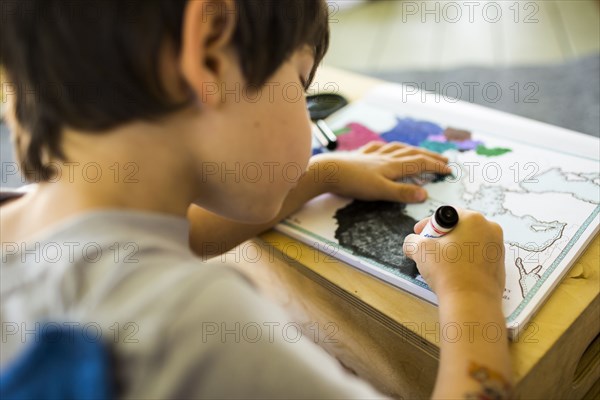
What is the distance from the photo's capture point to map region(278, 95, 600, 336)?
0.55m

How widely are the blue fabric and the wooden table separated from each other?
0.29 meters

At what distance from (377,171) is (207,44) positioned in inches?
13.4

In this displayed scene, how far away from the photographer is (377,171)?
26.8 inches

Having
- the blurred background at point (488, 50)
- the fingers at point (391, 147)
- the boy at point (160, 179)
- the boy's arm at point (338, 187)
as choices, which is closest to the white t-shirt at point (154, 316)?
the boy at point (160, 179)

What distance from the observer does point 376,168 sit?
0.69 metres

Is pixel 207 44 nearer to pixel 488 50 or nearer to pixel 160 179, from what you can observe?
pixel 160 179

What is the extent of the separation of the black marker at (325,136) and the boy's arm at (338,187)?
0.23 feet

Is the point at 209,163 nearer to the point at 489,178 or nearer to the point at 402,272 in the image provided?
the point at 402,272

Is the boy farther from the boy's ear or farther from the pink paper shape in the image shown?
the pink paper shape

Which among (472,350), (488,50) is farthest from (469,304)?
(488,50)

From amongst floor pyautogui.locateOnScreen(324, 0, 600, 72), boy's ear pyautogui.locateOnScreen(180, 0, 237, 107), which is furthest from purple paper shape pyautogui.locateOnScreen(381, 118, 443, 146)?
floor pyautogui.locateOnScreen(324, 0, 600, 72)

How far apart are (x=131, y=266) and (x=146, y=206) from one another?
0.09 meters

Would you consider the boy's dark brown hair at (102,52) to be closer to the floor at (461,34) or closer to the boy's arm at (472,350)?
the boy's arm at (472,350)

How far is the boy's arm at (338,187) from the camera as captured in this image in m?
0.67
